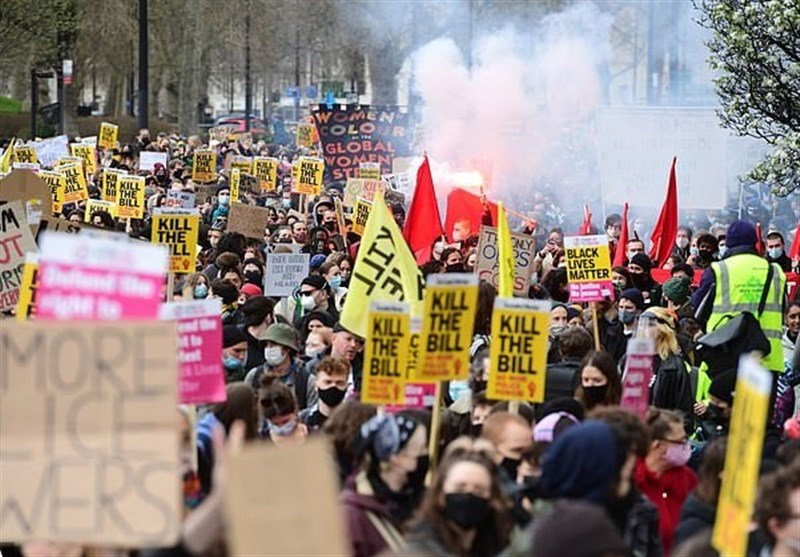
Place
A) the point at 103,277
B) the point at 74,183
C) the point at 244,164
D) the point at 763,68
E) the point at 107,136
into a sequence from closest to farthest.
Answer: the point at 103,277, the point at 763,68, the point at 74,183, the point at 244,164, the point at 107,136

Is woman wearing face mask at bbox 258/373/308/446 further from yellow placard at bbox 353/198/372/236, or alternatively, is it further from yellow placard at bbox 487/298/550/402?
yellow placard at bbox 353/198/372/236

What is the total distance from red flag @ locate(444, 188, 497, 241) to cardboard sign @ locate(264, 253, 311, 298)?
486 cm

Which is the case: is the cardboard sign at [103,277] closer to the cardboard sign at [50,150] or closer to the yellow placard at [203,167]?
the yellow placard at [203,167]

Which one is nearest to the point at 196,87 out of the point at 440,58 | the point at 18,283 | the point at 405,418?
the point at 440,58

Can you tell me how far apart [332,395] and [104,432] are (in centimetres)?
401

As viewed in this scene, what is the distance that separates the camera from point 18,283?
1117cm

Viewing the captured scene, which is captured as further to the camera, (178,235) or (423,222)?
(423,222)

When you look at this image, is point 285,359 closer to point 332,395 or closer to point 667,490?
point 332,395

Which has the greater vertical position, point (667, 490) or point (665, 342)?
point (665, 342)

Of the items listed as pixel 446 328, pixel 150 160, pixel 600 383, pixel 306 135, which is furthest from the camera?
pixel 306 135

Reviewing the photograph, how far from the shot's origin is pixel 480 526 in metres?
6.48

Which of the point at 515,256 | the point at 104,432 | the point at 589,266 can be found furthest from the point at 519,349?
the point at 515,256

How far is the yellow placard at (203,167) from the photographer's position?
27.8 m

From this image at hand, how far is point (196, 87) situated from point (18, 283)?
44.5 metres
